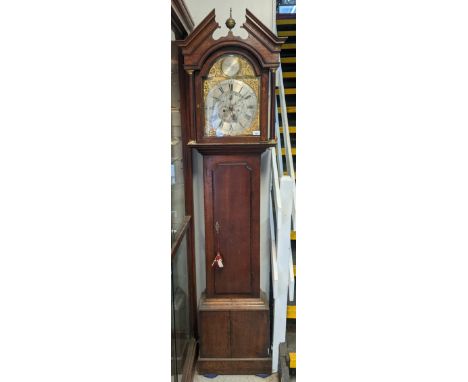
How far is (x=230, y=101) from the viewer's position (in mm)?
1474

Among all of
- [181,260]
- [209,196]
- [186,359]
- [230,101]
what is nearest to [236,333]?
[186,359]

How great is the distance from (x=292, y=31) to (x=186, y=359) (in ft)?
5.85

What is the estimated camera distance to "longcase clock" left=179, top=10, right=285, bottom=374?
1.42 metres

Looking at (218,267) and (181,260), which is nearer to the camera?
(181,260)

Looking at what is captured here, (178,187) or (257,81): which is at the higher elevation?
(257,81)

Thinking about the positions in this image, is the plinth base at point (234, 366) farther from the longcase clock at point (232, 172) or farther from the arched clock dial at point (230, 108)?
the arched clock dial at point (230, 108)

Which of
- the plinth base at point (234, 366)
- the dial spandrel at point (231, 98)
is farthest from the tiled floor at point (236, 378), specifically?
the dial spandrel at point (231, 98)

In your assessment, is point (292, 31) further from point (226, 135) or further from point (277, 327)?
point (277, 327)

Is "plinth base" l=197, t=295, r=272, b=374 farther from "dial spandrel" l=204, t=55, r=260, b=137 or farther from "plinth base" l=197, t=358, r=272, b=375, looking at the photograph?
"dial spandrel" l=204, t=55, r=260, b=137

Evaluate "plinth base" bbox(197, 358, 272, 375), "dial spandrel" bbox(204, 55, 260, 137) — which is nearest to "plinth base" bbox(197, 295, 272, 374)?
"plinth base" bbox(197, 358, 272, 375)

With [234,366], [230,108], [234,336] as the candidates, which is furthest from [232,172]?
[234,366]

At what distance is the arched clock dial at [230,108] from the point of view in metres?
1.46

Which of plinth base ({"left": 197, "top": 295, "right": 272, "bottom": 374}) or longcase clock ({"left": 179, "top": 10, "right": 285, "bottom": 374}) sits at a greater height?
longcase clock ({"left": 179, "top": 10, "right": 285, "bottom": 374})

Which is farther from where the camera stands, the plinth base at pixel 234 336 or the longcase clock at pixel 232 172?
the plinth base at pixel 234 336
